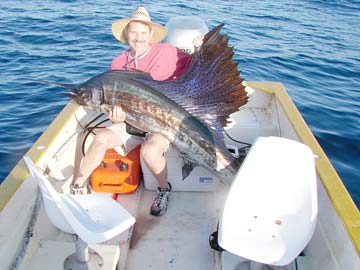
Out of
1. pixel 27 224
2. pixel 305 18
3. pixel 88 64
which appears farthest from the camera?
pixel 305 18

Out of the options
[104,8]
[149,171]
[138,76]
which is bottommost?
[104,8]

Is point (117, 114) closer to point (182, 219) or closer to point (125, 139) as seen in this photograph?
point (125, 139)

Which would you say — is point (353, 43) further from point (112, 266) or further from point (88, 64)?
point (112, 266)

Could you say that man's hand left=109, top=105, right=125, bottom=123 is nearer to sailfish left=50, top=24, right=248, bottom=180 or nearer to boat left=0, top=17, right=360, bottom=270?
sailfish left=50, top=24, right=248, bottom=180

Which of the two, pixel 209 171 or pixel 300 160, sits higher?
pixel 300 160

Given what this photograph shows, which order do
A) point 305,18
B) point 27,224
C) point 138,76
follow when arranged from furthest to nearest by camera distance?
1. point 305,18
2. point 138,76
3. point 27,224

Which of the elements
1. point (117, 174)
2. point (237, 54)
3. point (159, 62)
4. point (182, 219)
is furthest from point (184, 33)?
point (237, 54)

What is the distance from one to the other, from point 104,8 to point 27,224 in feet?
29.4

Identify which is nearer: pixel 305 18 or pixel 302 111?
pixel 302 111

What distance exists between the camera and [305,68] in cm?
678

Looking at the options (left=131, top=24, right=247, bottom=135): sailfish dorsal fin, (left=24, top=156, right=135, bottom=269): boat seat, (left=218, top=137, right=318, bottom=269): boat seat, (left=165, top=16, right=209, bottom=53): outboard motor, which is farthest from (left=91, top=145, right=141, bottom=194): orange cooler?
(left=165, top=16, right=209, bottom=53): outboard motor

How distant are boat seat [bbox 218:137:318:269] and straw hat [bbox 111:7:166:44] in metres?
1.55

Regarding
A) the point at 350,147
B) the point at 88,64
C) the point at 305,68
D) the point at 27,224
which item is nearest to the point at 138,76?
the point at 27,224

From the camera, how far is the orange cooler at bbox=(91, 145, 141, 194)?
278cm
